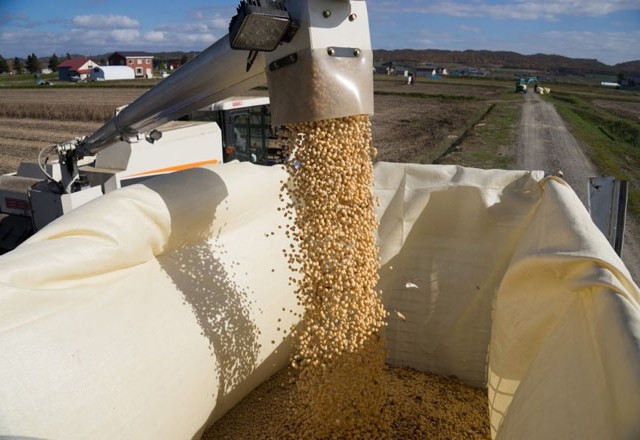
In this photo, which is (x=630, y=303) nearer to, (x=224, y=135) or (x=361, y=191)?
(x=361, y=191)

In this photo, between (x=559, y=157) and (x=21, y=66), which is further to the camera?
(x=21, y=66)

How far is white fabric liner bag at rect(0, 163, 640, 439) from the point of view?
1476 mm

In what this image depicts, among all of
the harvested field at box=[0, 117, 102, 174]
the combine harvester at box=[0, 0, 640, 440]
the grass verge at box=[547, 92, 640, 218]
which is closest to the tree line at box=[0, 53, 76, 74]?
the harvested field at box=[0, 117, 102, 174]

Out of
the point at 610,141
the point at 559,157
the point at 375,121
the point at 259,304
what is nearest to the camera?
the point at 259,304

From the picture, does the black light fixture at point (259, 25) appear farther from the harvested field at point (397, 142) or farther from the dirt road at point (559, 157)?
the dirt road at point (559, 157)

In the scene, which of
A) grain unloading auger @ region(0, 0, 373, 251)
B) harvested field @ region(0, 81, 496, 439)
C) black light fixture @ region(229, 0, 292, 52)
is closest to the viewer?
black light fixture @ region(229, 0, 292, 52)

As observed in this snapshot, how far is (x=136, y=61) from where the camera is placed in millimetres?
64688

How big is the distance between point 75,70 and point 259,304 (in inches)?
2256

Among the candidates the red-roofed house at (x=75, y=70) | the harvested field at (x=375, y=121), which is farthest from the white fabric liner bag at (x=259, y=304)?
the red-roofed house at (x=75, y=70)

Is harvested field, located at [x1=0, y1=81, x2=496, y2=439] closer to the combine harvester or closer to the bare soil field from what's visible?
the combine harvester

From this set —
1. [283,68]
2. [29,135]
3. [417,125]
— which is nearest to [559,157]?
[417,125]

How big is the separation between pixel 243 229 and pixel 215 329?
60cm

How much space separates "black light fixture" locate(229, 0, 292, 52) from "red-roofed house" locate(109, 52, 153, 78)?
6550 centimetres

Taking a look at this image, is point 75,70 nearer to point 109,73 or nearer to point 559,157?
point 109,73
